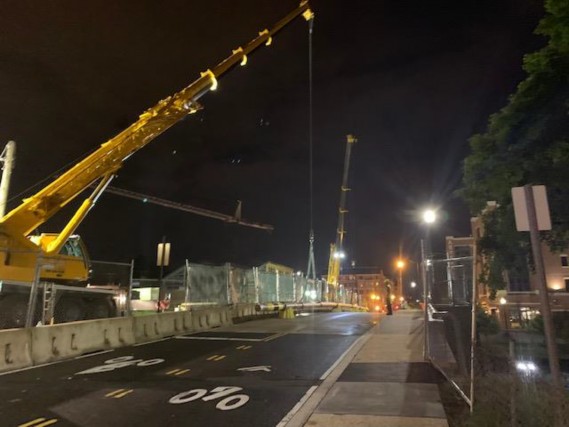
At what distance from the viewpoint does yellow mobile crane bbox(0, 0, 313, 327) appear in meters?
14.9

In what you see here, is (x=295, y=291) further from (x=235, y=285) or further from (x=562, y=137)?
(x=562, y=137)

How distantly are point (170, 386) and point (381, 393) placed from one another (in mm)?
3743

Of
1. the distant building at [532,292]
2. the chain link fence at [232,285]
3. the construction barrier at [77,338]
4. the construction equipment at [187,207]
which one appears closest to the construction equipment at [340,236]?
the construction equipment at [187,207]

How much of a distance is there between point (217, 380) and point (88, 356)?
482 cm

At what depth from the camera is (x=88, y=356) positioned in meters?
12.5

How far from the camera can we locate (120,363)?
37.1 ft

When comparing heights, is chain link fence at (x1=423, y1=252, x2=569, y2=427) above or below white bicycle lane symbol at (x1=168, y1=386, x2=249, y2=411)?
above

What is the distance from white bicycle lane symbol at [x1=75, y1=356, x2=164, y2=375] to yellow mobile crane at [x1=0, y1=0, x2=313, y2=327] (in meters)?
2.35

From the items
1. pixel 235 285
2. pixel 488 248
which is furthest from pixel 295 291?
pixel 488 248

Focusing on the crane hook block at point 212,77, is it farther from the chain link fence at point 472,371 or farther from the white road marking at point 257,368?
the white road marking at point 257,368

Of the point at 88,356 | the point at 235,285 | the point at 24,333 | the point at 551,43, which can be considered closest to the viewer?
the point at 24,333

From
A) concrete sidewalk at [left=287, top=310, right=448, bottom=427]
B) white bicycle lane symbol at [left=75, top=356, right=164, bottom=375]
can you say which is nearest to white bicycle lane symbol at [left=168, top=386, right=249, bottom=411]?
concrete sidewalk at [left=287, top=310, right=448, bottom=427]

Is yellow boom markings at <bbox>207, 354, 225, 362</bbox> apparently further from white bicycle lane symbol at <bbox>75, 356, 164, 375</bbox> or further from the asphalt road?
white bicycle lane symbol at <bbox>75, 356, 164, 375</bbox>

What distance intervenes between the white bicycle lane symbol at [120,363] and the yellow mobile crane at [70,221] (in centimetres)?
235
